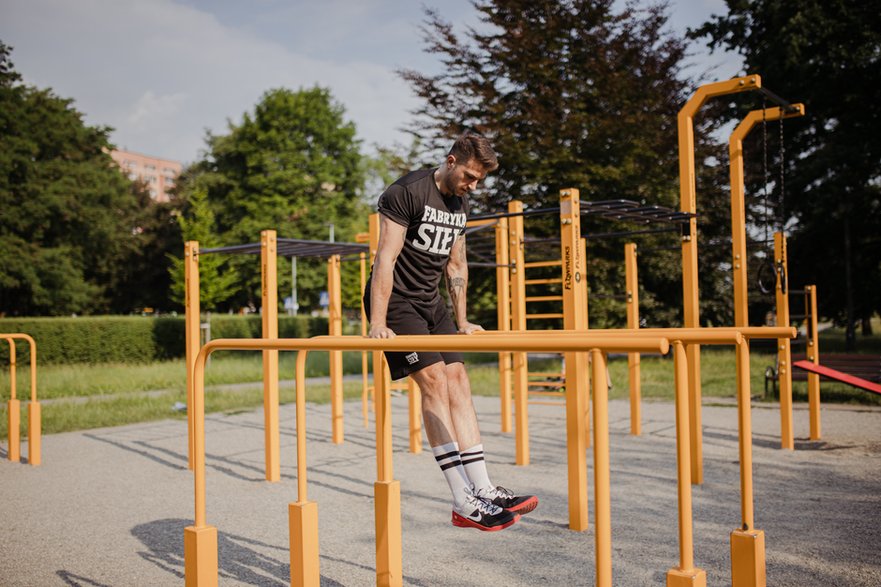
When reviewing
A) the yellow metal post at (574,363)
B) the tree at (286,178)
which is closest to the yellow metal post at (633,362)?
the yellow metal post at (574,363)

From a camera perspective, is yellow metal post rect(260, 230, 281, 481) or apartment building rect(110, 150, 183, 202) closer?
yellow metal post rect(260, 230, 281, 481)

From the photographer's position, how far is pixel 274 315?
653 centimetres

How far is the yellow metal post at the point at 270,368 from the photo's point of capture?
6.36 meters

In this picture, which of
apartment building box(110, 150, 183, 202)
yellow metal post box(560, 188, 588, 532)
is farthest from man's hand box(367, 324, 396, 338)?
apartment building box(110, 150, 183, 202)

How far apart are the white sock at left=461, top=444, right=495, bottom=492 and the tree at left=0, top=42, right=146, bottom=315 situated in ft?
90.6

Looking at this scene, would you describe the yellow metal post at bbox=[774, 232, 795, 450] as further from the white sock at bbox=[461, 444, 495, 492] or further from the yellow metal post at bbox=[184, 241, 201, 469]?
the yellow metal post at bbox=[184, 241, 201, 469]

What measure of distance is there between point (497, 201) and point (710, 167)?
17.5ft

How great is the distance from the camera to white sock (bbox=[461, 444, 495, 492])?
3.28 meters

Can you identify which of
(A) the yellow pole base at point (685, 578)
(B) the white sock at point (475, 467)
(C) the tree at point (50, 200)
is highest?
(C) the tree at point (50, 200)

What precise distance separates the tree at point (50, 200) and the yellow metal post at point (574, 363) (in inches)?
1043

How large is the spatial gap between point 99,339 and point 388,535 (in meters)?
17.9

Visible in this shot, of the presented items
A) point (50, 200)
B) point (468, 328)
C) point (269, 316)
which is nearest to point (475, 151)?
point (468, 328)

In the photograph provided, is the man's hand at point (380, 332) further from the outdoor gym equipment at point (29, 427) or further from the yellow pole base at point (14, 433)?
the yellow pole base at point (14, 433)

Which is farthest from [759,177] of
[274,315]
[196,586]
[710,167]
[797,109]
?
[196,586]
